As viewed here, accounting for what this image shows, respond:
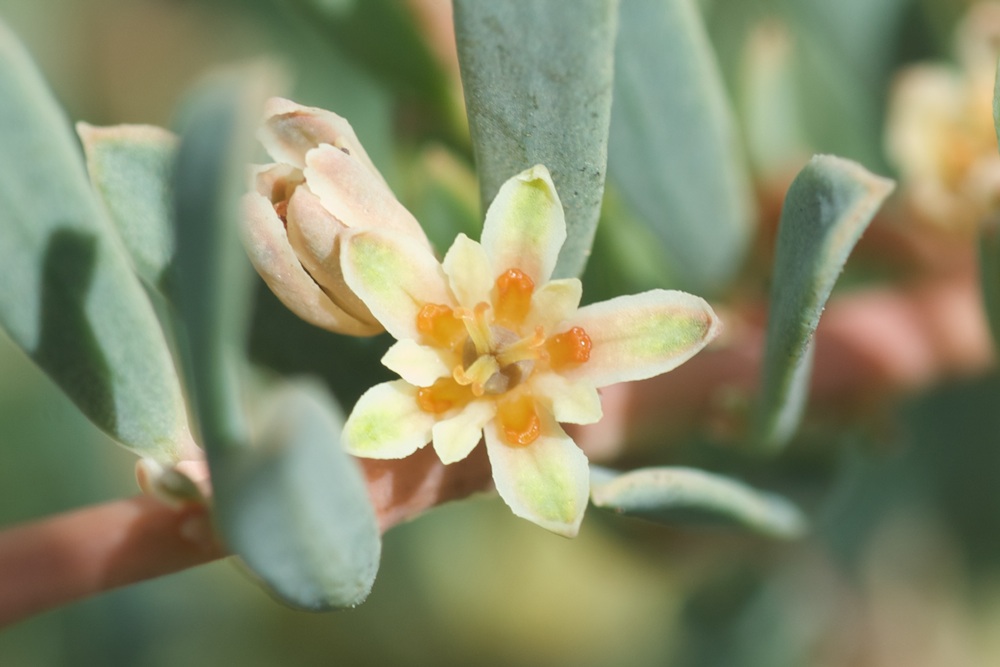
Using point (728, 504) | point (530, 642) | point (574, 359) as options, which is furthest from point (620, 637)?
point (574, 359)

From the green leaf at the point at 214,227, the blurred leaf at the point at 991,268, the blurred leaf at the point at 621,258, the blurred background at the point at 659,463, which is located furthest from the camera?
the blurred background at the point at 659,463

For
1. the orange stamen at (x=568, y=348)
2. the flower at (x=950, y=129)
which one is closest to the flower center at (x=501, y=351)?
the orange stamen at (x=568, y=348)

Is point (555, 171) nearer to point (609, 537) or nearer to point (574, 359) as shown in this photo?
point (574, 359)

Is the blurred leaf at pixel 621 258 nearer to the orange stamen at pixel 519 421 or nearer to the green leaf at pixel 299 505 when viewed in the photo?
the orange stamen at pixel 519 421

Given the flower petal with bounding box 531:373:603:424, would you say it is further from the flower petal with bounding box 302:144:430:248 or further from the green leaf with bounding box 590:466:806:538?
the flower petal with bounding box 302:144:430:248

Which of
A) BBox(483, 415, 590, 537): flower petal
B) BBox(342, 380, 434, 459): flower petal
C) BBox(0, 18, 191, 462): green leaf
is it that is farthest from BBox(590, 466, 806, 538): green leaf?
BBox(0, 18, 191, 462): green leaf

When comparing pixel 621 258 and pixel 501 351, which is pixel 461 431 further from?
pixel 621 258

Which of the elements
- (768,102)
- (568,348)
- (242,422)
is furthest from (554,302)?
(768,102)
